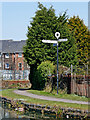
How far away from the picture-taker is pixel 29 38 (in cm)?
3350

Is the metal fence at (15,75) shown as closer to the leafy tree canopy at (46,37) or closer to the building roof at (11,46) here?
the building roof at (11,46)

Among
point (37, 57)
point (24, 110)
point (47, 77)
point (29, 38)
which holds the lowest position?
point (24, 110)

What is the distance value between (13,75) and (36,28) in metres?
35.0

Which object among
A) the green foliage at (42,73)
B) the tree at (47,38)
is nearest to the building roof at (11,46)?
the tree at (47,38)

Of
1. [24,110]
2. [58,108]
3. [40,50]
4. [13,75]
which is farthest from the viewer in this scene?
[13,75]

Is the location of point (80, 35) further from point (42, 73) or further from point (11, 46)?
point (42, 73)

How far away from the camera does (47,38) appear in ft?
107

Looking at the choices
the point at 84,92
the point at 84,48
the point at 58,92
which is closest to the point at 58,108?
the point at 84,92

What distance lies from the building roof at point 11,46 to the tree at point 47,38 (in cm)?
3952

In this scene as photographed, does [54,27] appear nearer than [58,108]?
No

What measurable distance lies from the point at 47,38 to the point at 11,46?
43144mm

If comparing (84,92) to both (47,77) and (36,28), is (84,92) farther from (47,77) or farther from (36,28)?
(36,28)

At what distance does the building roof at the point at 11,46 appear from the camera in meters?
73.6

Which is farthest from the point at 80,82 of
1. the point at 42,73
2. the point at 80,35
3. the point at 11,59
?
the point at 11,59
